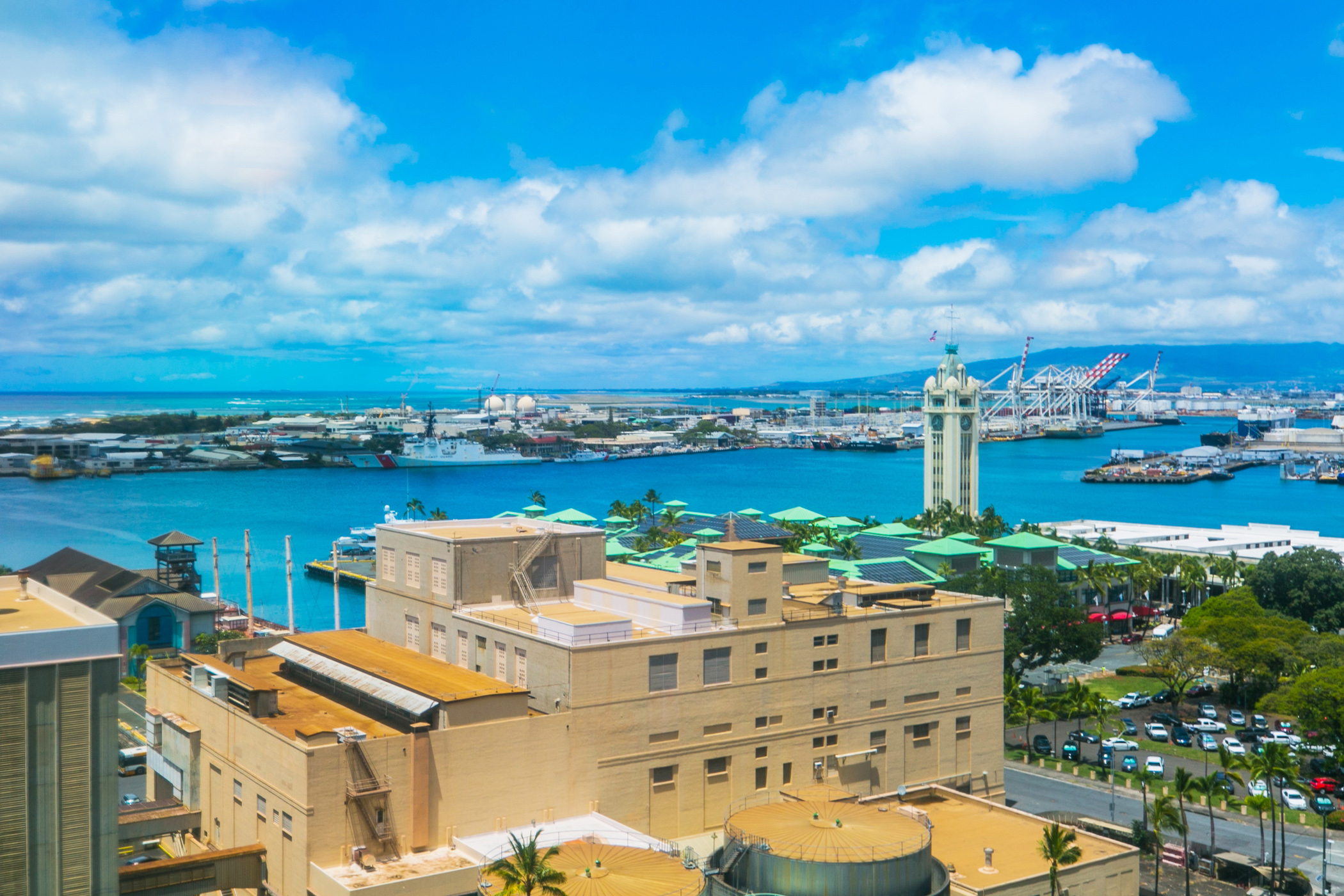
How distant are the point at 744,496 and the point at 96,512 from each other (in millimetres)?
75697

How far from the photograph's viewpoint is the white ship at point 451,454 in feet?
585

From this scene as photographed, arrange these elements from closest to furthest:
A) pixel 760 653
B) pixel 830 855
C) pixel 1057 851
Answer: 1. pixel 830 855
2. pixel 1057 851
3. pixel 760 653

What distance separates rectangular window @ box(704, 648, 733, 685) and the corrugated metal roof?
600cm

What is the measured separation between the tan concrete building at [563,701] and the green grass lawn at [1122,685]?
18258mm

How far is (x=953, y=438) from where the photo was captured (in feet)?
292

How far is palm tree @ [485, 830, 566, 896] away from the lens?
58.1 feet

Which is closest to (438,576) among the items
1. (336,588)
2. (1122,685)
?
(336,588)

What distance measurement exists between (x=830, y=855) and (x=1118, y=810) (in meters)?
15.1

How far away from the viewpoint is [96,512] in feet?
381

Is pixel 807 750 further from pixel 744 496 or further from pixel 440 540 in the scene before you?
pixel 744 496

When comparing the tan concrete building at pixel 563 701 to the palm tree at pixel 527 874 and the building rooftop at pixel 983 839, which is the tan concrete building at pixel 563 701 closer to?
the building rooftop at pixel 983 839

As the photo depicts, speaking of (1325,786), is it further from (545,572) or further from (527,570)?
(527,570)

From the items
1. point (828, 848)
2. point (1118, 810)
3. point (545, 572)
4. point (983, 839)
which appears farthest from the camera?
point (1118, 810)

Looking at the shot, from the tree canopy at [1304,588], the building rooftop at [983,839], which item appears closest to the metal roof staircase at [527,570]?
the building rooftop at [983,839]
